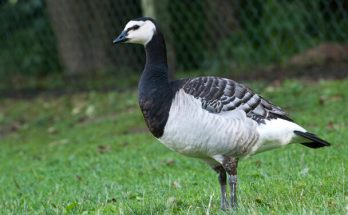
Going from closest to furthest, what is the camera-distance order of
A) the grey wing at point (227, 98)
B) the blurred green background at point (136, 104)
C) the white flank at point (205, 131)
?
the white flank at point (205, 131) → the grey wing at point (227, 98) → the blurred green background at point (136, 104)

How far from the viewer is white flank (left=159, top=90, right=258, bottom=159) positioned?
515 centimetres

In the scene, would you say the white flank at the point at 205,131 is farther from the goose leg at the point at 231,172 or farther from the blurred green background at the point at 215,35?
the blurred green background at the point at 215,35

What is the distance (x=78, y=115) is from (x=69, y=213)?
8009 mm

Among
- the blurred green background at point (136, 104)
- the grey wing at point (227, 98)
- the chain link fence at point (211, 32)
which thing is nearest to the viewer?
the grey wing at point (227, 98)

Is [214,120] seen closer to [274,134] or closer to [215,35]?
[274,134]

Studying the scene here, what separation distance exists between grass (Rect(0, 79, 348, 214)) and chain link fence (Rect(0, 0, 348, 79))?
133 centimetres

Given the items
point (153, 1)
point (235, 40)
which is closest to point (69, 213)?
point (153, 1)

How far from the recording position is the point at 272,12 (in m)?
13.8

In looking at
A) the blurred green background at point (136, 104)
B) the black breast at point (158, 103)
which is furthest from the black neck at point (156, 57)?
the blurred green background at point (136, 104)

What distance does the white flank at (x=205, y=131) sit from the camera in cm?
515

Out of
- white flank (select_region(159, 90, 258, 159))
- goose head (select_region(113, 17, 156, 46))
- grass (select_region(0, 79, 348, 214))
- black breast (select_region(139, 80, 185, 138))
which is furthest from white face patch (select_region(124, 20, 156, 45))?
grass (select_region(0, 79, 348, 214))

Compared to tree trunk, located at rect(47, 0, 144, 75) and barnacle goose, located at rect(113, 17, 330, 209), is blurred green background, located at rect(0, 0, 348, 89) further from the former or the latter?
barnacle goose, located at rect(113, 17, 330, 209)

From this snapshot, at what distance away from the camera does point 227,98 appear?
5.34 meters

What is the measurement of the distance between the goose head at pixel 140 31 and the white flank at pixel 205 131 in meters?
0.64
